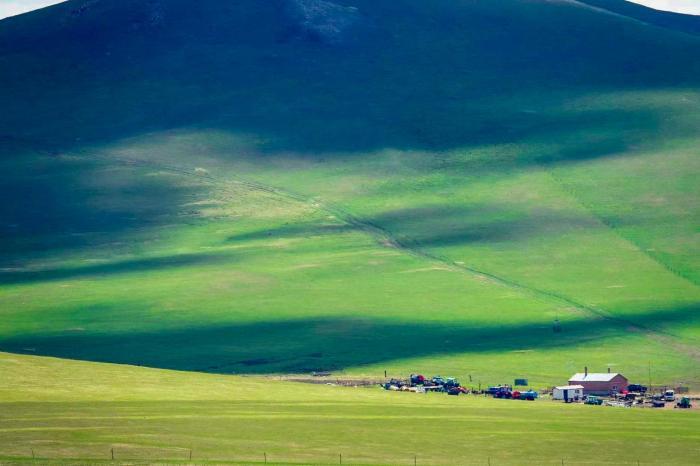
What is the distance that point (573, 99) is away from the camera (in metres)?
194

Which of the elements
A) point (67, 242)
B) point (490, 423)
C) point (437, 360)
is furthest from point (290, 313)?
point (490, 423)

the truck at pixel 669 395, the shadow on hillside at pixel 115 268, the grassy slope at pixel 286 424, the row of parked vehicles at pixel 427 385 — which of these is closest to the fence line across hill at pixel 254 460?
the grassy slope at pixel 286 424

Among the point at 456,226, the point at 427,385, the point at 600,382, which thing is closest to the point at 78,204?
the point at 456,226

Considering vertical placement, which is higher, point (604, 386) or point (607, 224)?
point (607, 224)

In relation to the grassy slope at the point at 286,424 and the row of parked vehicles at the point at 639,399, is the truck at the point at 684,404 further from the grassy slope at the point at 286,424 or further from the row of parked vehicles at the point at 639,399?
the grassy slope at the point at 286,424

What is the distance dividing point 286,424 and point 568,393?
30.5 meters

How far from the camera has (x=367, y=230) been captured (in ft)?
505

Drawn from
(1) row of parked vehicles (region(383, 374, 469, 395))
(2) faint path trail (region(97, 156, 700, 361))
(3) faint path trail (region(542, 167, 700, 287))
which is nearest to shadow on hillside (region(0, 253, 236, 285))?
(2) faint path trail (region(97, 156, 700, 361))

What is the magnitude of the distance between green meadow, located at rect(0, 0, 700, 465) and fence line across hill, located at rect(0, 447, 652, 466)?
297 millimetres

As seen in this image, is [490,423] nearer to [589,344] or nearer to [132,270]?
[589,344]

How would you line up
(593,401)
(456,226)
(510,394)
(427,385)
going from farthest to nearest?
(456,226) < (427,385) < (510,394) < (593,401)

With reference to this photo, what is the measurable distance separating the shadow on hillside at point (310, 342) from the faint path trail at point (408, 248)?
3.02m

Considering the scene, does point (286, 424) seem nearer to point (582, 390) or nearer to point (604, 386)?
point (582, 390)

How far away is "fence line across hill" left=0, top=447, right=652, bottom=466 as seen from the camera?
52.1 meters
